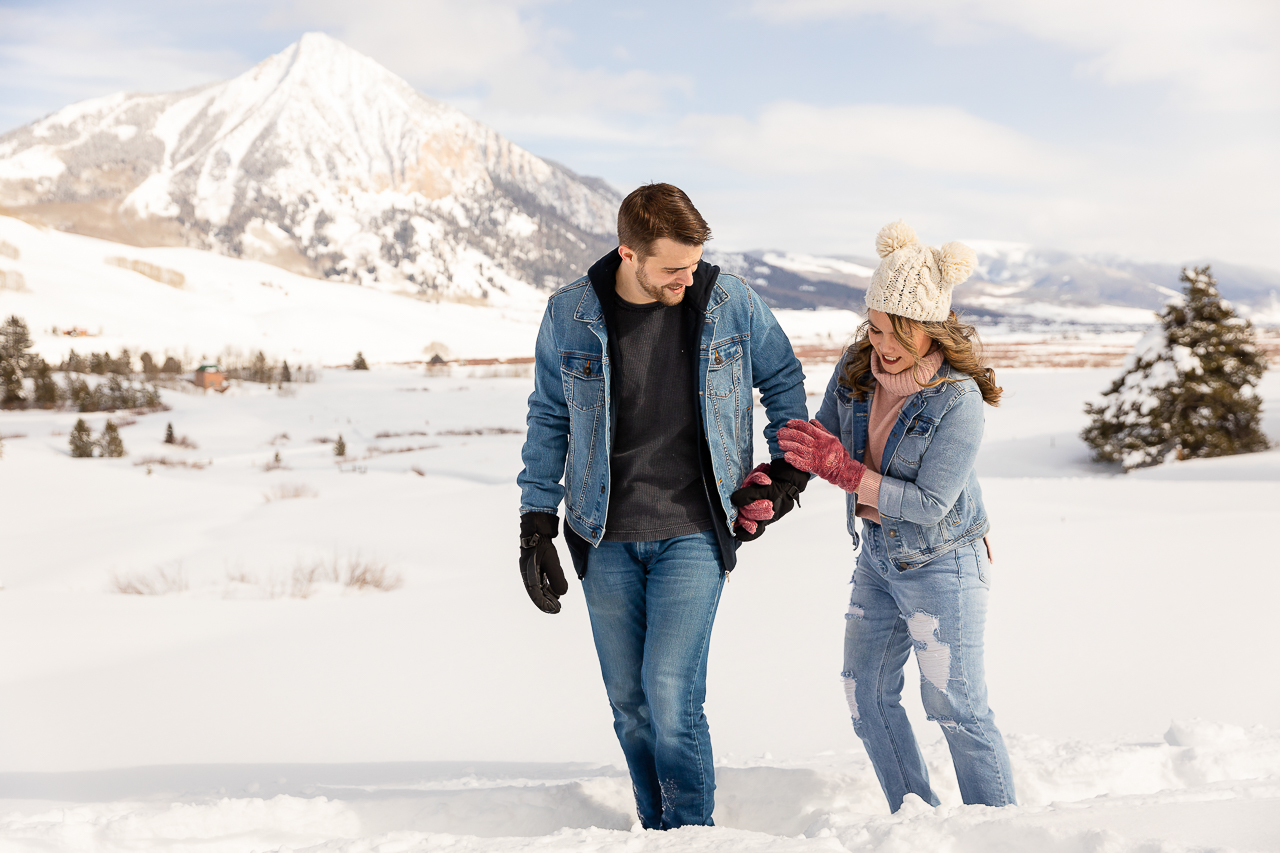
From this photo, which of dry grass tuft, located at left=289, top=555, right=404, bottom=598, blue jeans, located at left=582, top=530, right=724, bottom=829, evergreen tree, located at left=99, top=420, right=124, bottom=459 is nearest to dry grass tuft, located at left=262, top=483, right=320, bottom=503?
dry grass tuft, located at left=289, top=555, right=404, bottom=598

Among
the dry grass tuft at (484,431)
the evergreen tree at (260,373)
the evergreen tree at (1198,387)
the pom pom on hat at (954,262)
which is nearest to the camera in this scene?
the pom pom on hat at (954,262)

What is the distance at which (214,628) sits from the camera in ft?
16.5

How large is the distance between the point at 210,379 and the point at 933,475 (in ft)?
82.2

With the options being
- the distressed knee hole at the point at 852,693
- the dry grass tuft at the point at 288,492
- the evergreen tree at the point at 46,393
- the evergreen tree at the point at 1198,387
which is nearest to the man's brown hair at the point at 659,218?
the distressed knee hole at the point at 852,693

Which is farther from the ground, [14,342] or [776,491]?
[14,342]

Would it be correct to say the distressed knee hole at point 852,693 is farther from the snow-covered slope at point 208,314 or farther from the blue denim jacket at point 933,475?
the snow-covered slope at point 208,314

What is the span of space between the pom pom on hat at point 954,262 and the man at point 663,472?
1.83ft

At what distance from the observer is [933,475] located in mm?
2057

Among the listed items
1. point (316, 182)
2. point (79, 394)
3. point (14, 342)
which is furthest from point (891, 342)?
point (316, 182)

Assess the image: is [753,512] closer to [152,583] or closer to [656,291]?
[656,291]

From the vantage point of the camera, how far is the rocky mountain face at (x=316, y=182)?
92.4 meters

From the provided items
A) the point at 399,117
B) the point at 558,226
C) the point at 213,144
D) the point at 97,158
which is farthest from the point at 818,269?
the point at 97,158

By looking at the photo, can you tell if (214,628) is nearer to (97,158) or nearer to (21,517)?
(21,517)

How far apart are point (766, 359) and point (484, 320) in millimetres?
51206
